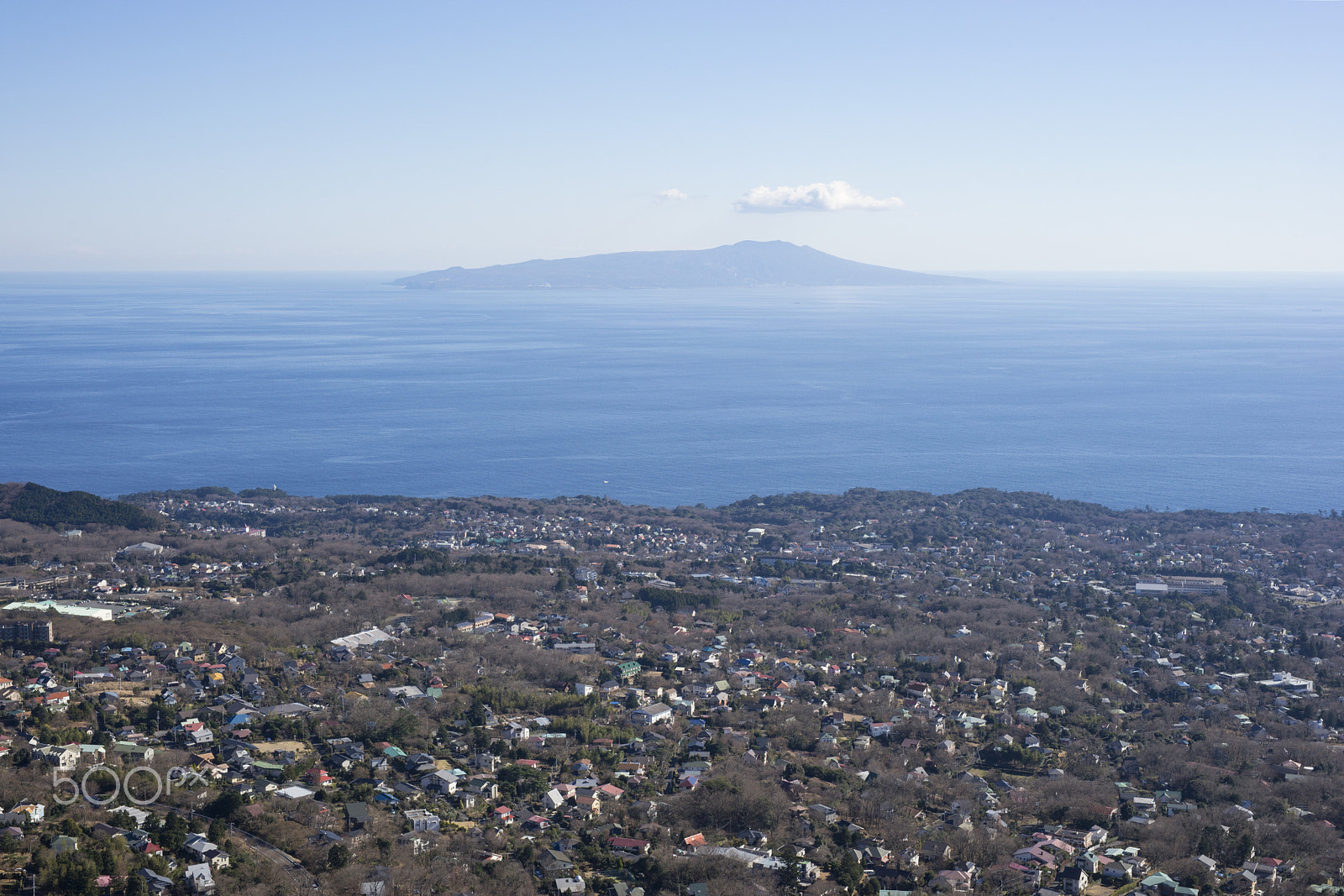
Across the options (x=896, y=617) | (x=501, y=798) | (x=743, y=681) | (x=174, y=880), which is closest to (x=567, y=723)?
(x=501, y=798)

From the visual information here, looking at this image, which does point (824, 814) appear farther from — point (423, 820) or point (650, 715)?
point (423, 820)

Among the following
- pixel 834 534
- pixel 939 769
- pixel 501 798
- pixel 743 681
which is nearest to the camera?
pixel 501 798

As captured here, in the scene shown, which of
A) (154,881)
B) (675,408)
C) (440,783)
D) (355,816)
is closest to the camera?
(154,881)

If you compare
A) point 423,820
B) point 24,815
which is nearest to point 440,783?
point 423,820

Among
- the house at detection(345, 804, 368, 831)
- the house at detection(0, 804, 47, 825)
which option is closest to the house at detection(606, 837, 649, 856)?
the house at detection(345, 804, 368, 831)

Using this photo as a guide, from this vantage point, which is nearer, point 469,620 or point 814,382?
point 469,620

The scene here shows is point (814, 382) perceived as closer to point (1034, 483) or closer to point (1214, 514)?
point (1034, 483)
